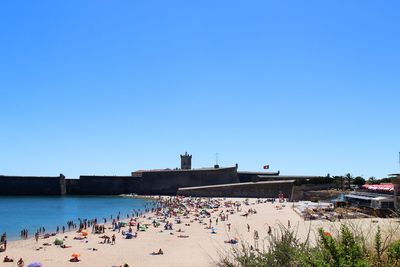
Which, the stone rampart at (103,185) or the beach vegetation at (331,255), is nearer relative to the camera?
the beach vegetation at (331,255)

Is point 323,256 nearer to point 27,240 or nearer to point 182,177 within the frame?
point 27,240

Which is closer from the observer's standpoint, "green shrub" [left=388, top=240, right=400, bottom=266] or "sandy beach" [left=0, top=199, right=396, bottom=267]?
"green shrub" [left=388, top=240, right=400, bottom=266]

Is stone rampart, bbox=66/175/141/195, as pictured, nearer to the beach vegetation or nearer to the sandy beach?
the sandy beach

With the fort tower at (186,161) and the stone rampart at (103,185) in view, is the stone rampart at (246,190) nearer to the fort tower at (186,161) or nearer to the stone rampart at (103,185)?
the stone rampart at (103,185)

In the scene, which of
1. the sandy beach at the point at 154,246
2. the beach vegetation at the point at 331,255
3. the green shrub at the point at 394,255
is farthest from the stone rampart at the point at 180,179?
the green shrub at the point at 394,255

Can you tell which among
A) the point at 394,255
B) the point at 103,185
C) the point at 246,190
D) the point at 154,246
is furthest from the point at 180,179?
the point at 394,255

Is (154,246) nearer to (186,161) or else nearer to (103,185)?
(103,185)

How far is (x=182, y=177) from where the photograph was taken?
69125 mm

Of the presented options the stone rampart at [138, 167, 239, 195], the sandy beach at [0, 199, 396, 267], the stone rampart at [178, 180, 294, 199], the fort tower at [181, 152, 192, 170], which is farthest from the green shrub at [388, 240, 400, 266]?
the fort tower at [181, 152, 192, 170]

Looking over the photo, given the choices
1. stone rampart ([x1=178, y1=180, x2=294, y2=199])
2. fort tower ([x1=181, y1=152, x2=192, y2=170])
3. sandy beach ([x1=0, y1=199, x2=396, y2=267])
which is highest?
fort tower ([x1=181, y1=152, x2=192, y2=170])

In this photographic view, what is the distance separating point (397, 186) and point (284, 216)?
31.3 feet

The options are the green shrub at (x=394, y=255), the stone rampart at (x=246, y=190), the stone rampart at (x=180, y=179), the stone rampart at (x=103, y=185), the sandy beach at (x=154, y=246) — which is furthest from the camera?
the stone rampart at (x=103, y=185)

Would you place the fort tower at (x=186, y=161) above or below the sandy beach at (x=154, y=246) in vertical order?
above

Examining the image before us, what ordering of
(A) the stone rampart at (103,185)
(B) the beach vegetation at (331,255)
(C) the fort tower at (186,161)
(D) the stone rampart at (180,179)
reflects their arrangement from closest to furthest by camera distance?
(B) the beach vegetation at (331,255) → (D) the stone rampart at (180,179) → (A) the stone rampart at (103,185) → (C) the fort tower at (186,161)
